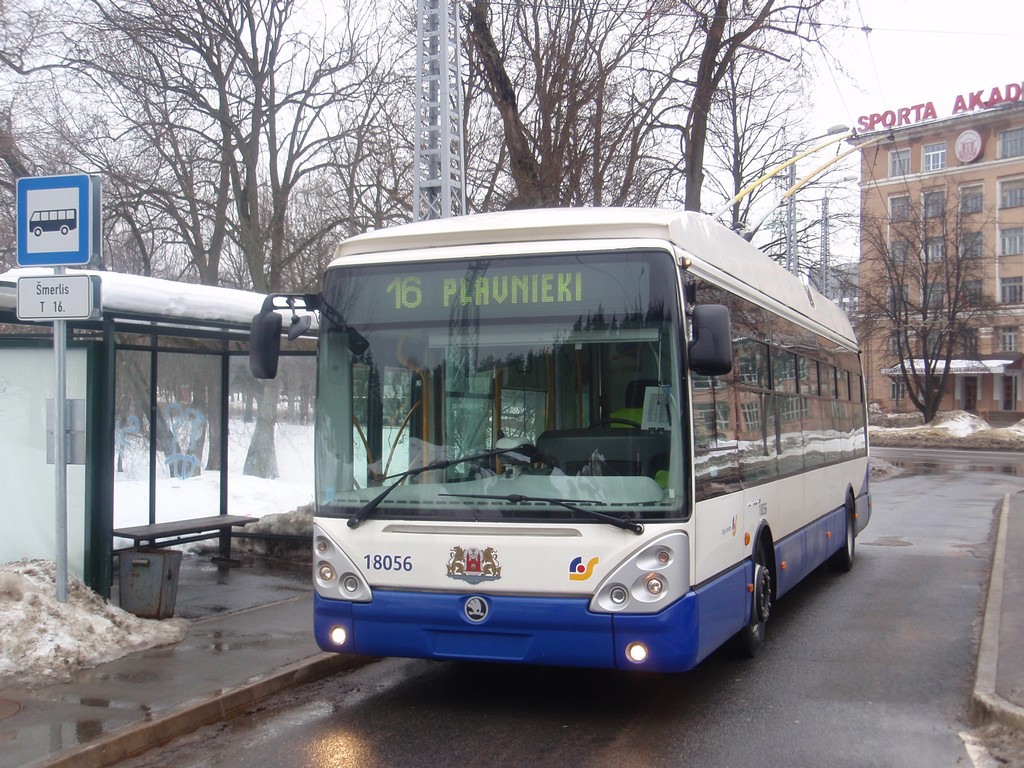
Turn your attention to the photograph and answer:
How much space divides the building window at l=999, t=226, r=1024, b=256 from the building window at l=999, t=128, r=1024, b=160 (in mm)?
4947

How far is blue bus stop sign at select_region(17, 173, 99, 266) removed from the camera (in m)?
7.89

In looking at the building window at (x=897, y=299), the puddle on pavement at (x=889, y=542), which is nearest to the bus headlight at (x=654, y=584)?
the puddle on pavement at (x=889, y=542)

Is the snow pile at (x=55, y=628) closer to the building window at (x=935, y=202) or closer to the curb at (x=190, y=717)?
the curb at (x=190, y=717)

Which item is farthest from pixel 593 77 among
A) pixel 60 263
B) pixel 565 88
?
pixel 60 263

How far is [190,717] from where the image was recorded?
6422 millimetres

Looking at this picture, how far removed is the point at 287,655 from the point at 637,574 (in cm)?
319

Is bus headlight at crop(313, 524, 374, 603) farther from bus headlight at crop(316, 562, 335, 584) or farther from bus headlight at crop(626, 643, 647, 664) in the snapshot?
bus headlight at crop(626, 643, 647, 664)

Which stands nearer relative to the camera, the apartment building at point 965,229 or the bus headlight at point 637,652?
the bus headlight at point 637,652

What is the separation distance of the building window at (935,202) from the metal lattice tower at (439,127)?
46629mm

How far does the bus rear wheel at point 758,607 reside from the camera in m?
7.82

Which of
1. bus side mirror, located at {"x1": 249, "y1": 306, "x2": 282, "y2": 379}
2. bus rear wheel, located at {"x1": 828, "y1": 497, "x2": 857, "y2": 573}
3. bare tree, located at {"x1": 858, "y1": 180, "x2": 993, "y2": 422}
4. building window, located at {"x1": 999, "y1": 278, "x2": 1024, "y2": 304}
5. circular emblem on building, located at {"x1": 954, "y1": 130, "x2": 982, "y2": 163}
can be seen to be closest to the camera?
bus side mirror, located at {"x1": 249, "y1": 306, "x2": 282, "y2": 379}

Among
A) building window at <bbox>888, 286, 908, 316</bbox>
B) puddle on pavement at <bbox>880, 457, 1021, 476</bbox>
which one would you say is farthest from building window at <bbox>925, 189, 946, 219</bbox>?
puddle on pavement at <bbox>880, 457, 1021, 476</bbox>

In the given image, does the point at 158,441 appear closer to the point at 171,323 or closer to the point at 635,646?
the point at 171,323

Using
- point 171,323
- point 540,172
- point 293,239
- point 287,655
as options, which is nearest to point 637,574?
point 287,655
